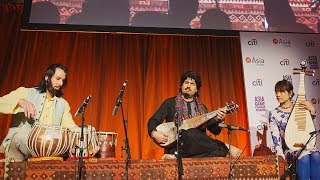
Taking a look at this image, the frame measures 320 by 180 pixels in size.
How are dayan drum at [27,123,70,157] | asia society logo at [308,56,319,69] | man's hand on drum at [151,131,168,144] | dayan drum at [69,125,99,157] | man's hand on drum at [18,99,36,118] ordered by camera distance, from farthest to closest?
asia society logo at [308,56,319,69]
man's hand on drum at [151,131,168,144]
dayan drum at [69,125,99,157]
man's hand on drum at [18,99,36,118]
dayan drum at [27,123,70,157]

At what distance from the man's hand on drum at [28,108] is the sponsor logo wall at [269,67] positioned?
A: 10.6 feet

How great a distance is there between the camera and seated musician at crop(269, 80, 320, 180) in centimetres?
416

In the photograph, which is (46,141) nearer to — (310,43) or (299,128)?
(299,128)

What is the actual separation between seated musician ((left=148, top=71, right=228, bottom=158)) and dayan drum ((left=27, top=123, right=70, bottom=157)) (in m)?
1.03

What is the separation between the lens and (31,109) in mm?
3916

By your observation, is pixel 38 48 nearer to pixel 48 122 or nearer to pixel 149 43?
pixel 149 43

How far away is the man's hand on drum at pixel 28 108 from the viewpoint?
12.8ft

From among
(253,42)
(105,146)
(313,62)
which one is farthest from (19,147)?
(313,62)

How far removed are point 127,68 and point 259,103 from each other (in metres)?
2.18

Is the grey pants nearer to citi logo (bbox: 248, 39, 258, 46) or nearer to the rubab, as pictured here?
the rubab

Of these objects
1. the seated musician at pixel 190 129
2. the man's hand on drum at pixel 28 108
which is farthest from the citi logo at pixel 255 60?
the man's hand on drum at pixel 28 108

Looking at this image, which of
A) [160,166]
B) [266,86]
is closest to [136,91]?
[266,86]

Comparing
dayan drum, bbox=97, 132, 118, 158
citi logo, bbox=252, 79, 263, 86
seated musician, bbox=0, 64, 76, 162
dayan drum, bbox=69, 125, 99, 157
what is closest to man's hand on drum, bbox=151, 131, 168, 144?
dayan drum, bbox=97, 132, 118, 158

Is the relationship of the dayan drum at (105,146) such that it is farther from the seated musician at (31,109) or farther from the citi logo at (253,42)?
the citi logo at (253,42)
